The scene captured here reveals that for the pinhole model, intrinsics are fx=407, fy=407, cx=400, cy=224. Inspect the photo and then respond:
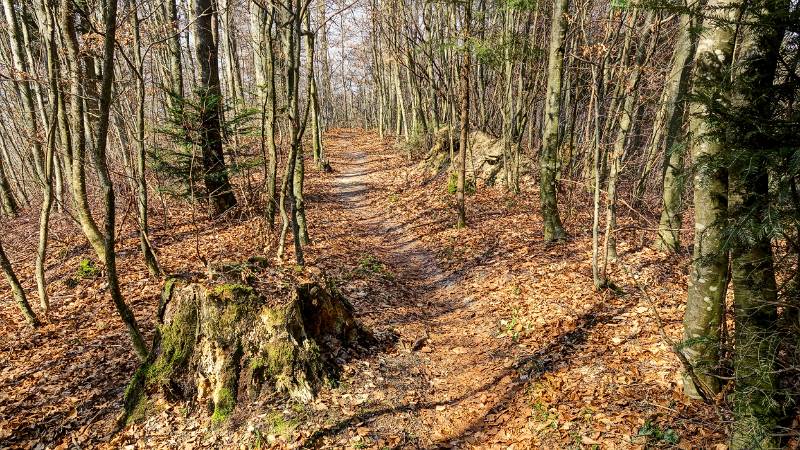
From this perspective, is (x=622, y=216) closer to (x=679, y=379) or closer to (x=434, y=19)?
(x=679, y=379)

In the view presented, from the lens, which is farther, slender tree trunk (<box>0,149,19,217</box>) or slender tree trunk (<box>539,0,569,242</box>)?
slender tree trunk (<box>0,149,19,217</box>)

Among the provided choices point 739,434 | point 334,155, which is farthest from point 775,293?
point 334,155

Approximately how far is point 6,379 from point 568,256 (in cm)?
903

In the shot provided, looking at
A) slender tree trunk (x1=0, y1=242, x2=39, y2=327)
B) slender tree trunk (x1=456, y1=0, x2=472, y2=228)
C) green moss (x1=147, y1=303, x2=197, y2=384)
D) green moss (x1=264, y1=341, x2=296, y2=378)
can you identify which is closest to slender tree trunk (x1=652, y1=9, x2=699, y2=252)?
slender tree trunk (x1=456, y1=0, x2=472, y2=228)

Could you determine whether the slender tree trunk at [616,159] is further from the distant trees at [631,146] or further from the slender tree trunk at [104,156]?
the slender tree trunk at [104,156]

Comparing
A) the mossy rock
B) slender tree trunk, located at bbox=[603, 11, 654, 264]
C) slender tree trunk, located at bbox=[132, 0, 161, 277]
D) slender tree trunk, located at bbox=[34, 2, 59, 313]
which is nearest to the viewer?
the mossy rock

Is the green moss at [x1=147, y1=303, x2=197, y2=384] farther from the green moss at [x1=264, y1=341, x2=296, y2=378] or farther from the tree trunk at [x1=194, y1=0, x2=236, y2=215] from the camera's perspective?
the tree trunk at [x1=194, y1=0, x2=236, y2=215]

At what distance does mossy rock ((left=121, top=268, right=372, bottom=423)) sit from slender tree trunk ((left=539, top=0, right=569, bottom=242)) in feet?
19.6

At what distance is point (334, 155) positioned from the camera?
991 inches

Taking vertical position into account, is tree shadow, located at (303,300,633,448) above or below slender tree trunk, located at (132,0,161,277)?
below

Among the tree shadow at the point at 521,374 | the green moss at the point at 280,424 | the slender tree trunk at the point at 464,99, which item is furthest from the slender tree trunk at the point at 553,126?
the green moss at the point at 280,424

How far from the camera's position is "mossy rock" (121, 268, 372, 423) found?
4.76 meters

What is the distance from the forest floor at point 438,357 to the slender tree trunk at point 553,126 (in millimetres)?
547

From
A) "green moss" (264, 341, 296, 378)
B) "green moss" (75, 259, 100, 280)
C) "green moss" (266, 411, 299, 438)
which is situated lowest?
"green moss" (266, 411, 299, 438)
